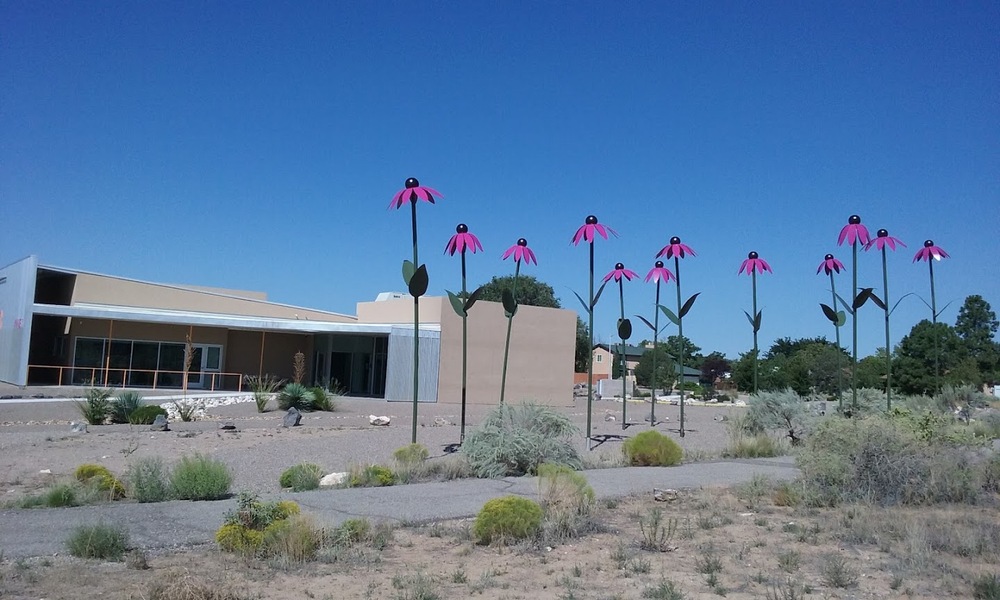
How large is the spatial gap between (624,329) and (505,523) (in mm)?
15672

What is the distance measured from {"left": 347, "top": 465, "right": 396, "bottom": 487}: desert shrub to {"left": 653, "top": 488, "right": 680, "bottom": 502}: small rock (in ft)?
13.6

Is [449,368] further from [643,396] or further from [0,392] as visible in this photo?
[643,396]

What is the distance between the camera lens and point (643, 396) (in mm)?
61406

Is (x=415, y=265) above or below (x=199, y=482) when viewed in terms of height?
above

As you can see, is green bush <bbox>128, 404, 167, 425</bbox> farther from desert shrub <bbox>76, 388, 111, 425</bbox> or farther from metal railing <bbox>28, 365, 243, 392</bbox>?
metal railing <bbox>28, 365, 243, 392</bbox>

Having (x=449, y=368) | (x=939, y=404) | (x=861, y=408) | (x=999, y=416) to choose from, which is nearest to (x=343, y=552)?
(x=861, y=408)

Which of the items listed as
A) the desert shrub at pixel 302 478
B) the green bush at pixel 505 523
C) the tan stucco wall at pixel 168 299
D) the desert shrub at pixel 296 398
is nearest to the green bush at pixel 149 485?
the desert shrub at pixel 302 478

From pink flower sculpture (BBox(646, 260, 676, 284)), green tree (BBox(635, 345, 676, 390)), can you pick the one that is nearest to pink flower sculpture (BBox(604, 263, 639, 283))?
pink flower sculpture (BBox(646, 260, 676, 284))

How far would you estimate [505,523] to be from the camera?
29.0 ft

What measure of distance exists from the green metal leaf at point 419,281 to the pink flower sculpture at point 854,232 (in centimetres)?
1063

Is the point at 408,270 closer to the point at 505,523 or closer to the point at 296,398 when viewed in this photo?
the point at 505,523

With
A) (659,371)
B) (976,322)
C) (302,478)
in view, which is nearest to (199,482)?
(302,478)

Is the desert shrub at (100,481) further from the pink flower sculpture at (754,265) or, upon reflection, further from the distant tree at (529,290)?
the distant tree at (529,290)

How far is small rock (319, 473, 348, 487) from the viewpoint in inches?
514
